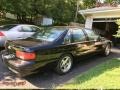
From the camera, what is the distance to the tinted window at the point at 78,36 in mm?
7171

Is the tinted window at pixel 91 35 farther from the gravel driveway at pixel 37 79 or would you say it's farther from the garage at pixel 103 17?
the garage at pixel 103 17

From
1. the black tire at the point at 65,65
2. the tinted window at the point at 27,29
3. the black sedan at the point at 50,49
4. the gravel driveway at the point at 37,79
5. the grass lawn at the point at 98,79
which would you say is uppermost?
the tinted window at the point at 27,29

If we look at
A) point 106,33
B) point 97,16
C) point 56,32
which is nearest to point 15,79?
point 56,32

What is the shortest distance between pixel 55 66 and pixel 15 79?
131cm

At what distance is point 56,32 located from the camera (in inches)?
270

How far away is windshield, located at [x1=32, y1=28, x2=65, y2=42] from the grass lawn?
1540 mm

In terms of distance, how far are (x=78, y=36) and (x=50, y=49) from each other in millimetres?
1690

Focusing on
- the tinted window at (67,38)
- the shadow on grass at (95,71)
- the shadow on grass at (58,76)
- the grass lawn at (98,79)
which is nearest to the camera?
the grass lawn at (98,79)

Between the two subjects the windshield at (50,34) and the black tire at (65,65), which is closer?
the black tire at (65,65)

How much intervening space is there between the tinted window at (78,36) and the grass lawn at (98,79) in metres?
1.20

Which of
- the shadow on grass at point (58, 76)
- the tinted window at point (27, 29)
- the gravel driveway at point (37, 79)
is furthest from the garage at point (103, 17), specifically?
the gravel driveway at point (37, 79)

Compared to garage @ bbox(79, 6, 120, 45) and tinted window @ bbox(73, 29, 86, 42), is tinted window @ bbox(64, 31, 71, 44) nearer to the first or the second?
tinted window @ bbox(73, 29, 86, 42)

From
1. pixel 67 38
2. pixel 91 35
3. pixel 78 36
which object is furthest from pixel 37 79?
pixel 91 35

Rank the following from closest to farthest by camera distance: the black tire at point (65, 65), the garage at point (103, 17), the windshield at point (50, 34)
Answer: the black tire at point (65, 65), the windshield at point (50, 34), the garage at point (103, 17)
